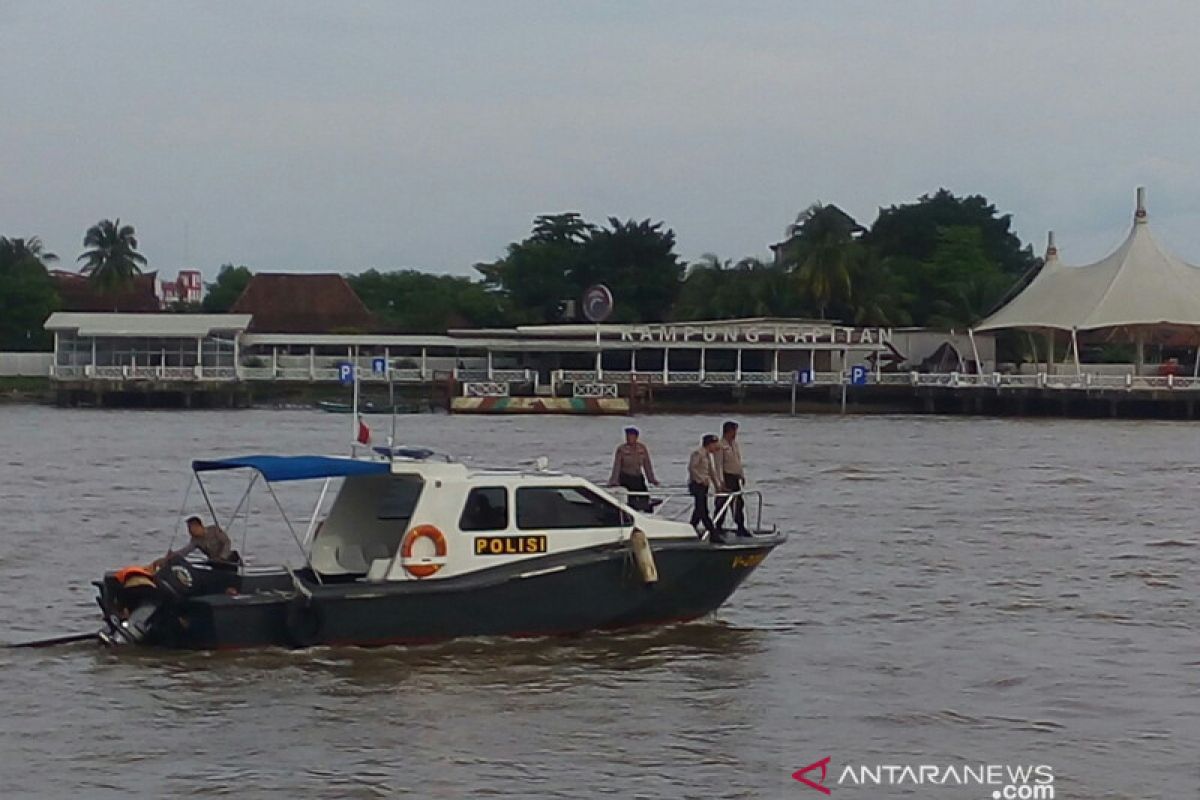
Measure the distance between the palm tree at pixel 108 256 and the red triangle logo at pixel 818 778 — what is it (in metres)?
100

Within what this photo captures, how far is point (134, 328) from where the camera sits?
8438 cm

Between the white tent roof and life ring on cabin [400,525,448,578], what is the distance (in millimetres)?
65346

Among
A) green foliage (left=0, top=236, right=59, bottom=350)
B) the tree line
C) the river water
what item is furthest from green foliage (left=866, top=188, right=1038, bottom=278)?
the river water

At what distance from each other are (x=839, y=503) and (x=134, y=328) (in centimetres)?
5620

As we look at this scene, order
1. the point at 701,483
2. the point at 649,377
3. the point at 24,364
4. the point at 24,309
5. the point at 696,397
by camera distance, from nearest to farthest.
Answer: the point at 701,483
the point at 696,397
the point at 649,377
the point at 24,364
the point at 24,309

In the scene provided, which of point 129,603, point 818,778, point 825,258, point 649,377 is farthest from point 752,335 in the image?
point 818,778

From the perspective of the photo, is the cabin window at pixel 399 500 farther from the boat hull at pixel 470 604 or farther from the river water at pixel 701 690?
the river water at pixel 701 690

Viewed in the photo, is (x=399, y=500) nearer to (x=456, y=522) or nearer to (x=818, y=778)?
(x=456, y=522)

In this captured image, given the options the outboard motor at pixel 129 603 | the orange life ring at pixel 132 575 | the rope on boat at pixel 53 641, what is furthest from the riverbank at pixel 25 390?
the orange life ring at pixel 132 575

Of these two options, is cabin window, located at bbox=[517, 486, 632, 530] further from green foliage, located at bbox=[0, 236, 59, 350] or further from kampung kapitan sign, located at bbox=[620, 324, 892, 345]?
green foliage, located at bbox=[0, 236, 59, 350]

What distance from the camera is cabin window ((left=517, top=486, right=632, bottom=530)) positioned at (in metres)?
17.2

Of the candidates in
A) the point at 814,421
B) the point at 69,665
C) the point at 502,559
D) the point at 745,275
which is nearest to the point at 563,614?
the point at 502,559

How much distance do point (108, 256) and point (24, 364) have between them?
68.9 feet

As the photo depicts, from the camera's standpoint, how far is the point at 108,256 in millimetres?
109750
